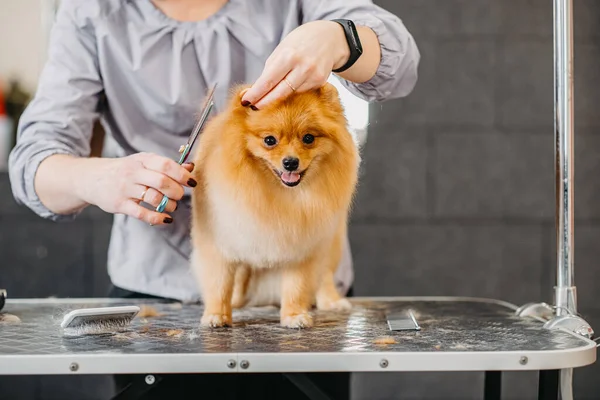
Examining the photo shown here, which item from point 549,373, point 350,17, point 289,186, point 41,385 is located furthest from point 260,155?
point 41,385

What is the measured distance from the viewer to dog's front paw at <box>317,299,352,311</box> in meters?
1.26

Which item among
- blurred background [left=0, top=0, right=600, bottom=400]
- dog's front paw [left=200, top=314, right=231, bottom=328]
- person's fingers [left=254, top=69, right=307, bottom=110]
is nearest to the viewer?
person's fingers [left=254, top=69, right=307, bottom=110]

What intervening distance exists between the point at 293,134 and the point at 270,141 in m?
0.03

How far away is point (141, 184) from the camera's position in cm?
101

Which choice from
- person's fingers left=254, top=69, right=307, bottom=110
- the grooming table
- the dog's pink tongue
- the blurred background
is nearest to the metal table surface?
the grooming table

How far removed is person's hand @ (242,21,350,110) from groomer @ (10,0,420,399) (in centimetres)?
18

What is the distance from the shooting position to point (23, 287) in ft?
6.88

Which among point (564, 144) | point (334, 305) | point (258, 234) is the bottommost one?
point (334, 305)

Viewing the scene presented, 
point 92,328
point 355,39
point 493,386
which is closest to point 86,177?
point 92,328

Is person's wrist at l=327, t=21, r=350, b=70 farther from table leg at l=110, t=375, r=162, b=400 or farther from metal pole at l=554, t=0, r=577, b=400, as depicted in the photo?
table leg at l=110, t=375, r=162, b=400

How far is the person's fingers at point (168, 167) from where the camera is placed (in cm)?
100

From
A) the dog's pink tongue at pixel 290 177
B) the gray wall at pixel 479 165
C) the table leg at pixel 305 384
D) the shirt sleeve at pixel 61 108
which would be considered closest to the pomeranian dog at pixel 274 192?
the dog's pink tongue at pixel 290 177

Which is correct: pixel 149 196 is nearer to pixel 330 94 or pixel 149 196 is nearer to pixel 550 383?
pixel 330 94

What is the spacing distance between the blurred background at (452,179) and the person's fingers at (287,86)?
1148mm
